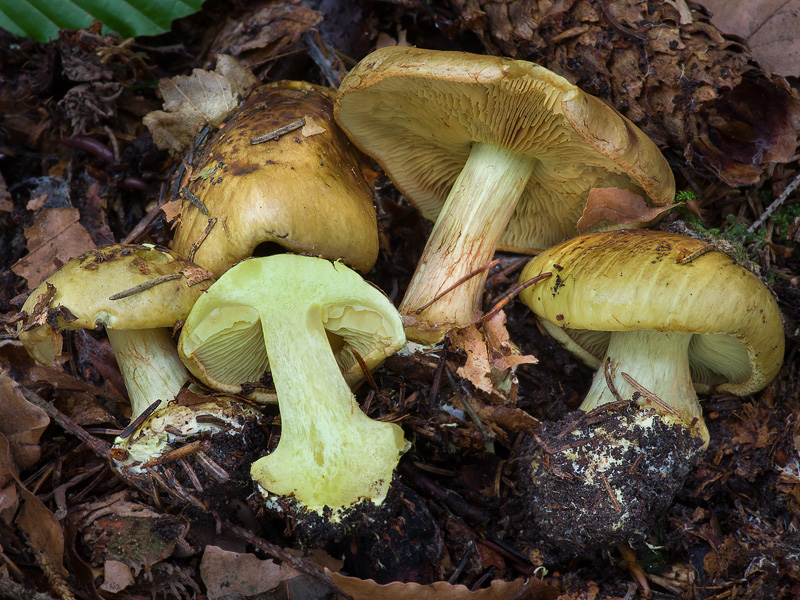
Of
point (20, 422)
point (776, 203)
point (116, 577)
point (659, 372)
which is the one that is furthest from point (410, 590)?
point (776, 203)

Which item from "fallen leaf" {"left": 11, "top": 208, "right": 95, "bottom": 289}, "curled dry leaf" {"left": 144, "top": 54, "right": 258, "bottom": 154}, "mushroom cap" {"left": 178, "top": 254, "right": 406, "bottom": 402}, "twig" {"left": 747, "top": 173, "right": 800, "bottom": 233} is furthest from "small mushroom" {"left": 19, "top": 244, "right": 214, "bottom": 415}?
"twig" {"left": 747, "top": 173, "right": 800, "bottom": 233}

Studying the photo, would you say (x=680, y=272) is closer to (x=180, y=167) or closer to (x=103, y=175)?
(x=180, y=167)

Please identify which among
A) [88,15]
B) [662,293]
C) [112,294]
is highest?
[88,15]

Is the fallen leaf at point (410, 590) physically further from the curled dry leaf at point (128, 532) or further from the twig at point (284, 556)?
the curled dry leaf at point (128, 532)

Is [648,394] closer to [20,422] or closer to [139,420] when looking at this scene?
[139,420]

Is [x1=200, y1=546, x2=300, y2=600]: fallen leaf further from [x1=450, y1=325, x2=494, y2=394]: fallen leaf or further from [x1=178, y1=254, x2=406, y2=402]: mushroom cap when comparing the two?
[x1=450, y1=325, x2=494, y2=394]: fallen leaf
